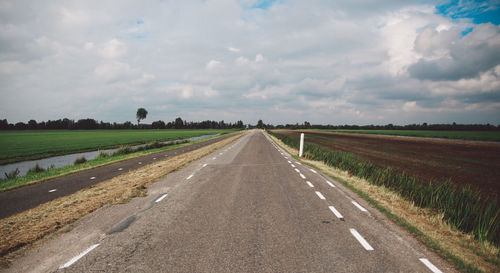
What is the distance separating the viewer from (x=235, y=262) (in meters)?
3.54

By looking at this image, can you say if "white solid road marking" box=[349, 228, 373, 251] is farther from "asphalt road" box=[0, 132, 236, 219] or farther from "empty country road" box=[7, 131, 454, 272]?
"asphalt road" box=[0, 132, 236, 219]

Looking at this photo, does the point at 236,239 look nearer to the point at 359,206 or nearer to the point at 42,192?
the point at 359,206

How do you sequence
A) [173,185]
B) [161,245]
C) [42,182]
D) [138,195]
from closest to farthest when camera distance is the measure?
[161,245] → [138,195] → [173,185] → [42,182]

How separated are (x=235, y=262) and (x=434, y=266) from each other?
10.6 feet

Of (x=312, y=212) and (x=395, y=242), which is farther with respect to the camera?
(x=312, y=212)

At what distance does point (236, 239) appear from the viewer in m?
4.36

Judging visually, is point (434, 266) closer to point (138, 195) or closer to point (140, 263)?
point (140, 263)

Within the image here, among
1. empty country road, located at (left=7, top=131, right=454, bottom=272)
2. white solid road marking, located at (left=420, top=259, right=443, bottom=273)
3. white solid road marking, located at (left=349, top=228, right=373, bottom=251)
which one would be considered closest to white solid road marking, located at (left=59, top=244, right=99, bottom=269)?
empty country road, located at (left=7, top=131, right=454, bottom=272)

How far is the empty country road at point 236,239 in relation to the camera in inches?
138

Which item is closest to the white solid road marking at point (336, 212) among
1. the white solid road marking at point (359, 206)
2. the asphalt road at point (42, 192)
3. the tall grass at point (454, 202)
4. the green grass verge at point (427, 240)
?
the white solid road marking at point (359, 206)

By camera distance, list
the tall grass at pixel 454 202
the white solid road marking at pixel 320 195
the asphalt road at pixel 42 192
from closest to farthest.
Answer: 1. the tall grass at pixel 454 202
2. the asphalt road at pixel 42 192
3. the white solid road marking at pixel 320 195

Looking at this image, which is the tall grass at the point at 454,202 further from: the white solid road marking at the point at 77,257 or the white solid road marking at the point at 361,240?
the white solid road marking at the point at 77,257

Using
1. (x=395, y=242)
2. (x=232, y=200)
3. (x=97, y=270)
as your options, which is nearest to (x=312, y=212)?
(x=395, y=242)

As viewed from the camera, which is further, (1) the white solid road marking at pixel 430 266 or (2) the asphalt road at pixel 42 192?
(2) the asphalt road at pixel 42 192
